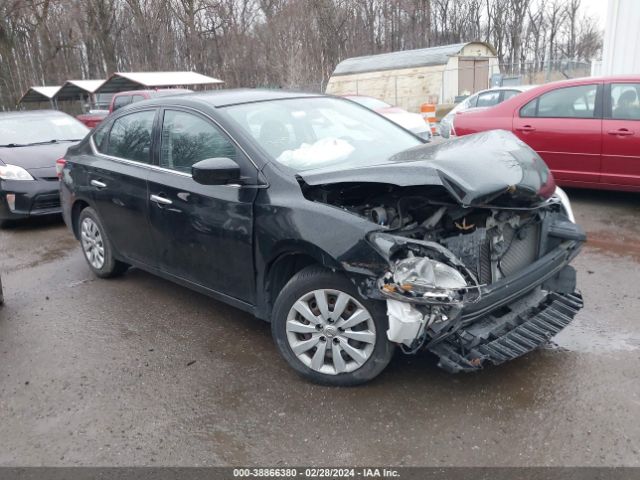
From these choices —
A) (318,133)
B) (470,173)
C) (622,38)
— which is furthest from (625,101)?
(622,38)

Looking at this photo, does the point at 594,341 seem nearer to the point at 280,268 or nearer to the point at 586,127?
the point at 280,268

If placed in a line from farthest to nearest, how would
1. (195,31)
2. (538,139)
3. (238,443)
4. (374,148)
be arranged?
(195,31) < (538,139) < (374,148) < (238,443)

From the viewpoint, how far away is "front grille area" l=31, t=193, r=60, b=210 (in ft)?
23.7

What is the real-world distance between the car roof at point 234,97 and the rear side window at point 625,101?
3761mm

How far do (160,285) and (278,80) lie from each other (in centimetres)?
2997

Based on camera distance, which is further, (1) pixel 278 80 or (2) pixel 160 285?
(1) pixel 278 80

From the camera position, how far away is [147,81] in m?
19.1

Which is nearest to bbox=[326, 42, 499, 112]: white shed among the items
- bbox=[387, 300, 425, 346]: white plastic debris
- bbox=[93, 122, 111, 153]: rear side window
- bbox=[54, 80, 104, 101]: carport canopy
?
bbox=[54, 80, 104, 101]: carport canopy

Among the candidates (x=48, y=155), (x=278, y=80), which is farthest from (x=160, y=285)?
(x=278, y=80)

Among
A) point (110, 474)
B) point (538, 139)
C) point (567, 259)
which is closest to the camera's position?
point (110, 474)

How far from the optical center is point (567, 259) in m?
3.50

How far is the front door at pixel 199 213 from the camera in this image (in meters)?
3.47

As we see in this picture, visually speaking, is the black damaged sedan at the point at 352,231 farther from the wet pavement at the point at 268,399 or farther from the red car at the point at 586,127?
the red car at the point at 586,127

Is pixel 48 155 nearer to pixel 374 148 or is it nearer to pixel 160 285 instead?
pixel 160 285
